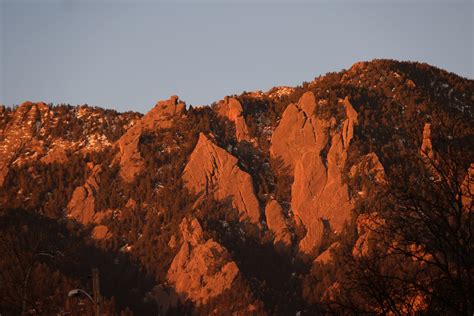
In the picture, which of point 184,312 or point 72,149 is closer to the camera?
point 184,312

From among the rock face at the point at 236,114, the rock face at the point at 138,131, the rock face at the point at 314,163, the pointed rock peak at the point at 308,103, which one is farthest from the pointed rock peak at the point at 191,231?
the pointed rock peak at the point at 308,103

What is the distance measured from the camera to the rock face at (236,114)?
515 ft

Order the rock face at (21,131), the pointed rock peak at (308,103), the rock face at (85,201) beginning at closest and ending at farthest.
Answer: the rock face at (85,201)
the pointed rock peak at (308,103)
the rock face at (21,131)

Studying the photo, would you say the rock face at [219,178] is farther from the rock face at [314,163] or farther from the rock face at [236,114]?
the rock face at [236,114]

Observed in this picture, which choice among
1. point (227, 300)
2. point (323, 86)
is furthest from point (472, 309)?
point (323, 86)

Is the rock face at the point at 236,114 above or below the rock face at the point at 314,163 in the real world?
above

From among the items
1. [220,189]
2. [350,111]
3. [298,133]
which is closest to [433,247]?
[220,189]

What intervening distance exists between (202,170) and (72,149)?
111 feet

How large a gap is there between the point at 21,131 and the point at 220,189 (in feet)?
182

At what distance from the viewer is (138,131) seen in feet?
519

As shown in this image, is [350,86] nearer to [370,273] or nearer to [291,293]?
[291,293]

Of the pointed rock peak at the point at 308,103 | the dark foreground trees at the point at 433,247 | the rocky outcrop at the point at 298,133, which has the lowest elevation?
the dark foreground trees at the point at 433,247

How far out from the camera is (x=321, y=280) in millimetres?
123188

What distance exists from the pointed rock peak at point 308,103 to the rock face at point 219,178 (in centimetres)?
1554
